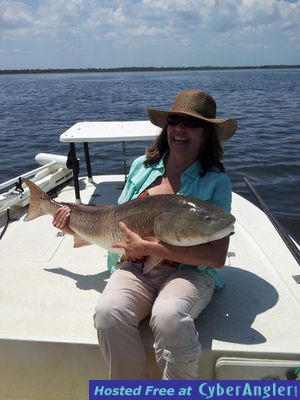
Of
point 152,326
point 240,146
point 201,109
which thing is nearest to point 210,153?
point 201,109

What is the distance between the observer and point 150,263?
276cm

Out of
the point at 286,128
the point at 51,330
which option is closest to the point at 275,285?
the point at 51,330

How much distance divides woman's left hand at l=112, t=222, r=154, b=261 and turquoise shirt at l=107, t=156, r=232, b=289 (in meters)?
0.38

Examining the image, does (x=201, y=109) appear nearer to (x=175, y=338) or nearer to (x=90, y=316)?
(x=175, y=338)

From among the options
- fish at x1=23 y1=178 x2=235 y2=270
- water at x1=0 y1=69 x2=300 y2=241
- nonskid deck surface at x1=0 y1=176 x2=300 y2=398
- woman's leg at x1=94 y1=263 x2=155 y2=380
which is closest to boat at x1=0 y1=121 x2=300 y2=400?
nonskid deck surface at x1=0 y1=176 x2=300 y2=398

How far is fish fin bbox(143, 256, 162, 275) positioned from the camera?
2.72 metres

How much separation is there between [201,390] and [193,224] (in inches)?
39.6

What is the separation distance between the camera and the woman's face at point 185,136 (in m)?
2.94

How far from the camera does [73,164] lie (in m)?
5.59

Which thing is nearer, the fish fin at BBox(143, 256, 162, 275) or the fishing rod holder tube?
the fish fin at BBox(143, 256, 162, 275)

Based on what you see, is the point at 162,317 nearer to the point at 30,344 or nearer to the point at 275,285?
the point at 30,344

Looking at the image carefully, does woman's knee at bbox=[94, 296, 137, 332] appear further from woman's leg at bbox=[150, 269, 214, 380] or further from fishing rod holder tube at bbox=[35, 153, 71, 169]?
fishing rod holder tube at bbox=[35, 153, 71, 169]

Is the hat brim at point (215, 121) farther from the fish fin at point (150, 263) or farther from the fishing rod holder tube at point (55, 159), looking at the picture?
the fishing rod holder tube at point (55, 159)

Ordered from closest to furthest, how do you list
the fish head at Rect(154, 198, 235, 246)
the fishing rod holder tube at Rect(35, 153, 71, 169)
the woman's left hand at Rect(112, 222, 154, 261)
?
the fish head at Rect(154, 198, 235, 246) < the woman's left hand at Rect(112, 222, 154, 261) < the fishing rod holder tube at Rect(35, 153, 71, 169)
